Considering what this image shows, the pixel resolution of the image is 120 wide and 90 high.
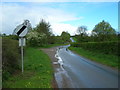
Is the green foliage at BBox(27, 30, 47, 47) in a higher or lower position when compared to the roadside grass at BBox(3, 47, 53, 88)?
higher

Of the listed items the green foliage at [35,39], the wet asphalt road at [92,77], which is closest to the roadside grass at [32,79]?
the wet asphalt road at [92,77]

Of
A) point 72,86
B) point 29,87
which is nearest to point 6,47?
point 29,87

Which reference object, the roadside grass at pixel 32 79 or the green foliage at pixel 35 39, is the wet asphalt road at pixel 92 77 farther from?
the green foliage at pixel 35 39

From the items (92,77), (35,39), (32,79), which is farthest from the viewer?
(35,39)

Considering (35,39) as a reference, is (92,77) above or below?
below

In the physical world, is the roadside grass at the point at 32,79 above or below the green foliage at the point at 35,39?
below

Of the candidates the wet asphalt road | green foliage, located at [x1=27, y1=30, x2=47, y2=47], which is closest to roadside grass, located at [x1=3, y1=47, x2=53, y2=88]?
the wet asphalt road

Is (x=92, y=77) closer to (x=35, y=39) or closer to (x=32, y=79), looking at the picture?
(x=32, y=79)

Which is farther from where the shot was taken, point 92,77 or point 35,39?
point 35,39

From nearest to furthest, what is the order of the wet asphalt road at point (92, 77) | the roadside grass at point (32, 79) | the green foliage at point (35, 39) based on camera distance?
the roadside grass at point (32, 79), the wet asphalt road at point (92, 77), the green foliage at point (35, 39)

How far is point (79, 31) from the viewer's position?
5741 centimetres

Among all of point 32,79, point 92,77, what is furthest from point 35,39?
point 92,77

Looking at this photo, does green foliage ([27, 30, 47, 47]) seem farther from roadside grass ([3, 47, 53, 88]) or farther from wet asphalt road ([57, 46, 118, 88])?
wet asphalt road ([57, 46, 118, 88])

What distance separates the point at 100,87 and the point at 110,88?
1.32ft
